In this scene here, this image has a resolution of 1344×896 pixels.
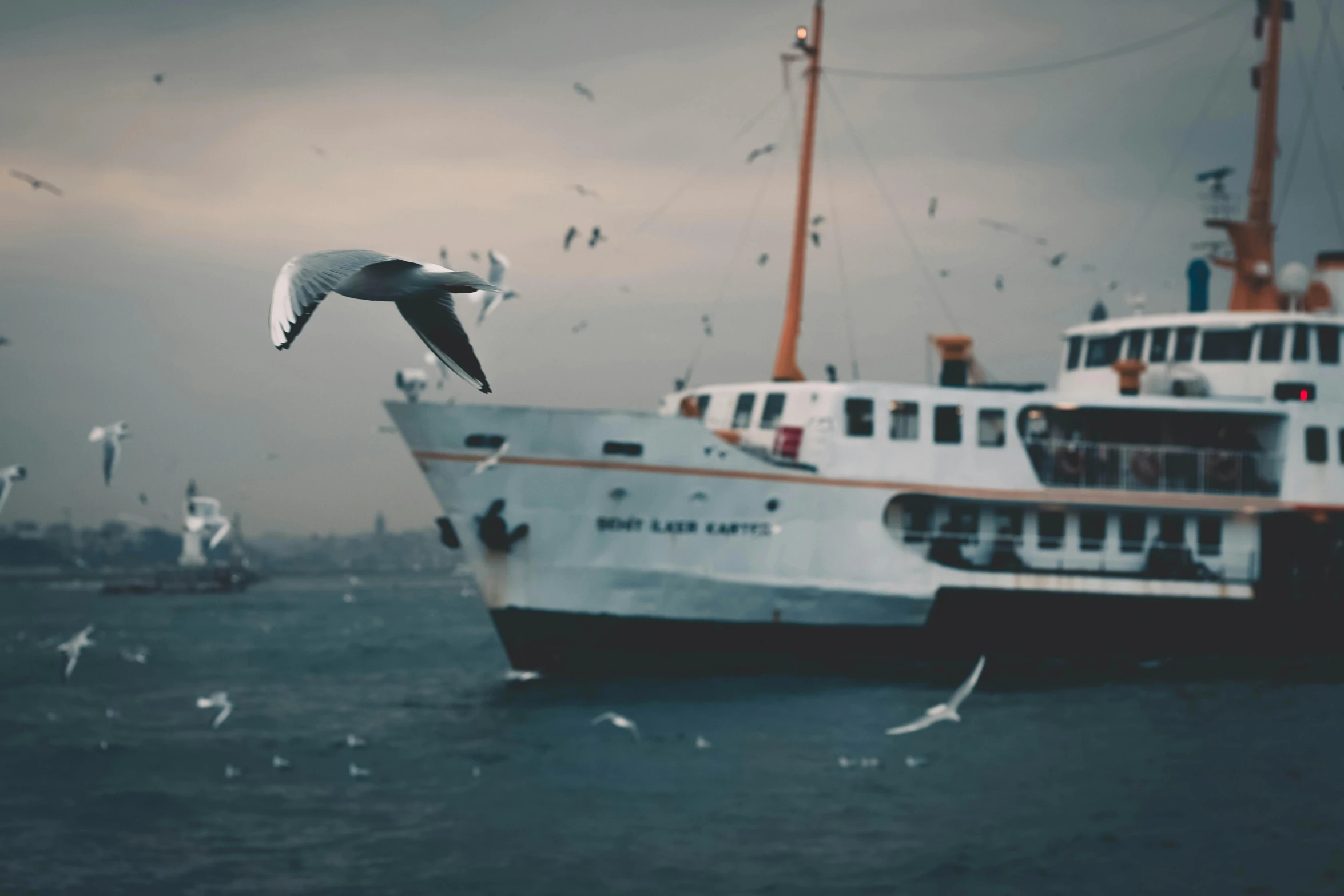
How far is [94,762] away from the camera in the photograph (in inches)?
946

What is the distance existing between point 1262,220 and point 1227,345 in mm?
4990

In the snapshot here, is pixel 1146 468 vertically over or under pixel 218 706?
over

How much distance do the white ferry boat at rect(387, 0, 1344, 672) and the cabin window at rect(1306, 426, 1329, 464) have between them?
1.7 inches

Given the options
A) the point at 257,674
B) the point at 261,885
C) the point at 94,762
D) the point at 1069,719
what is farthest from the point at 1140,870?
the point at 257,674

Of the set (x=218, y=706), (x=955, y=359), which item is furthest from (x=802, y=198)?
(x=218, y=706)

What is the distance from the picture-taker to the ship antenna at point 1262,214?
106ft

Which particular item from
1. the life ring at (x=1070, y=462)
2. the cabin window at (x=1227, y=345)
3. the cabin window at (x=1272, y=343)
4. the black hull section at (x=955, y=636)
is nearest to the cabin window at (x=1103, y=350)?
the cabin window at (x=1227, y=345)

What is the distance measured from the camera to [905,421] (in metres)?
27.5

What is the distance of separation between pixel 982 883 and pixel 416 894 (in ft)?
21.6

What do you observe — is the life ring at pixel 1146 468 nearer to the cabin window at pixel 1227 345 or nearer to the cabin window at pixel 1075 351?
the cabin window at pixel 1227 345

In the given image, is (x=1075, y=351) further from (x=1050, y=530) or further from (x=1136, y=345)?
(x=1050, y=530)

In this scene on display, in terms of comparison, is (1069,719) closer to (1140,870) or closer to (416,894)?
(1140,870)

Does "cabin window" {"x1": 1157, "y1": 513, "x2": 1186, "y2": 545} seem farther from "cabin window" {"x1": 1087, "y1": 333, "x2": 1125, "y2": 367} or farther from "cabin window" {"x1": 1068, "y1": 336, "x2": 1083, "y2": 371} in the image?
"cabin window" {"x1": 1068, "y1": 336, "x2": 1083, "y2": 371}

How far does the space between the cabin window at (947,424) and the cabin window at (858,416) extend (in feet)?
4.84
